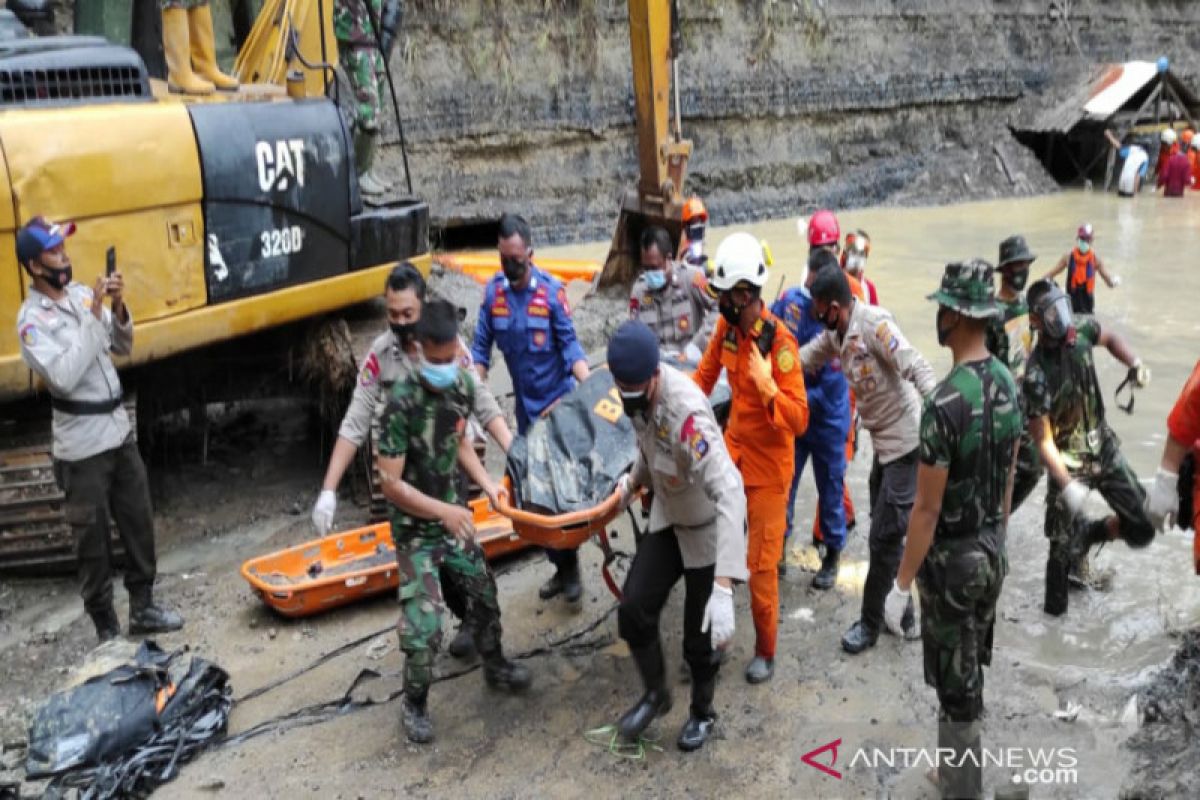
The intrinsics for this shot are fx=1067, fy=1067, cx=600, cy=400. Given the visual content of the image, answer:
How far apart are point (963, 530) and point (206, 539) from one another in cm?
514

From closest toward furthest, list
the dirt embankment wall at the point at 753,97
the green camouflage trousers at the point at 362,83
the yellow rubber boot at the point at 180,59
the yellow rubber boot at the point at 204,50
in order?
1. the yellow rubber boot at the point at 180,59
2. the yellow rubber boot at the point at 204,50
3. the green camouflage trousers at the point at 362,83
4. the dirt embankment wall at the point at 753,97

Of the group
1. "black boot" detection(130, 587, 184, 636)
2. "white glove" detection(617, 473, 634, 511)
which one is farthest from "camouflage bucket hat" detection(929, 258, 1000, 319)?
"black boot" detection(130, 587, 184, 636)

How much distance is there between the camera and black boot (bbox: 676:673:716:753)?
4461 mm

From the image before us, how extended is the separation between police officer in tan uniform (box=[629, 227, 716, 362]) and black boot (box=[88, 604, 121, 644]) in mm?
3317

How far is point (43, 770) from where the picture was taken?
4.29 meters

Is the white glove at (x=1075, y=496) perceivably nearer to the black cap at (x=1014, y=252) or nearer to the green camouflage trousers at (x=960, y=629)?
the green camouflage trousers at (x=960, y=629)

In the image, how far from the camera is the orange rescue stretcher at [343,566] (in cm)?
564

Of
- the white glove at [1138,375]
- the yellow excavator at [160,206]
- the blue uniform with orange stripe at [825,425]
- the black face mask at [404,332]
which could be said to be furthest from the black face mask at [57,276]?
the white glove at [1138,375]

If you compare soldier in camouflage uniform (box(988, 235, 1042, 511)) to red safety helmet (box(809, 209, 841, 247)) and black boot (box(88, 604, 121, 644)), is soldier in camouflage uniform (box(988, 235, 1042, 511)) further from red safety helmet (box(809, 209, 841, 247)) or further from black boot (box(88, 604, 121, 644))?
black boot (box(88, 604, 121, 644))

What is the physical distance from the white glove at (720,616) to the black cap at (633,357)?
0.81 meters

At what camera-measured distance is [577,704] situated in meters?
4.88

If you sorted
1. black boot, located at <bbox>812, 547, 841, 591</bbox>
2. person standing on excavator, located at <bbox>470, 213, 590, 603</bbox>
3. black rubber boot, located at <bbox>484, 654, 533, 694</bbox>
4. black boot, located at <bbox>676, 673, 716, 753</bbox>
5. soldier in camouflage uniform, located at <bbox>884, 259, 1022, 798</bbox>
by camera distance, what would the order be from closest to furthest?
soldier in camouflage uniform, located at <bbox>884, 259, 1022, 798</bbox> → black boot, located at <bbox>676, 673, 716, 753</bbox> → black rubber boot, located at <bbox>484, 654, 533, 694</bbox> → person standing on excavator, located at <bbox>470, 213, 590, 603</bbox> → black boot, located at <bbox>812, 547, 841, 591</bbox>

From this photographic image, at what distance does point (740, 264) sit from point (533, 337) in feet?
5.43

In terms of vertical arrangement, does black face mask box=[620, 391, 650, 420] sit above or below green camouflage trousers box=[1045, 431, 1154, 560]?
above
